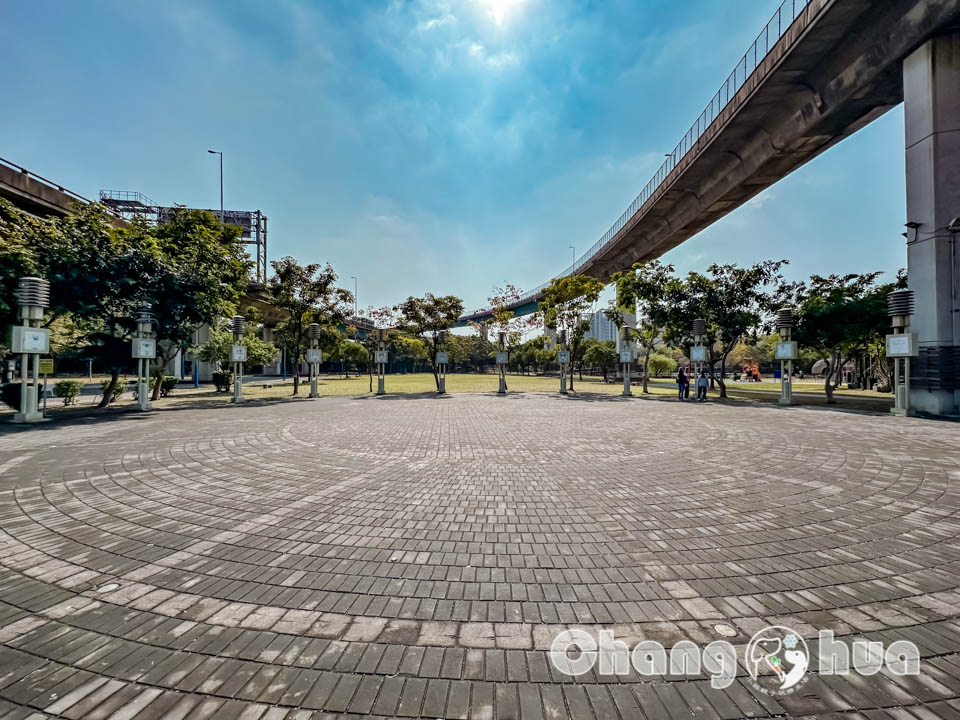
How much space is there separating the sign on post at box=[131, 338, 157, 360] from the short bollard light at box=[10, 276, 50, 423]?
7.68 ft

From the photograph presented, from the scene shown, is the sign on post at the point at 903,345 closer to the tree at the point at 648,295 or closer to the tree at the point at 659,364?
the tree at the point at 648,295

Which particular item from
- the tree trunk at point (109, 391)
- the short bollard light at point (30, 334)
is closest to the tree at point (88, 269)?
the tree trunk at point (109, 391)

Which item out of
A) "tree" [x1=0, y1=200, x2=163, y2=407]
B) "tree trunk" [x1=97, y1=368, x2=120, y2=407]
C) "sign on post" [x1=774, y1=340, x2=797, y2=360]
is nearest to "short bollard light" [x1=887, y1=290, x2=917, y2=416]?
"sign on post" [x1=774, y1=340, x2=797, y2=360]

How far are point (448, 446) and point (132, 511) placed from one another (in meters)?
5.41

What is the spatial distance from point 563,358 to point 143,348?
20.6 m

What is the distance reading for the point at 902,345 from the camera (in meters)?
Answer: 13.6

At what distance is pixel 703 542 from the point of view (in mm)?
4039

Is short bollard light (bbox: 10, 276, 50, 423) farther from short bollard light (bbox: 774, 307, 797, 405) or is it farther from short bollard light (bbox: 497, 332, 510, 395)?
short bollard light (bbox: 774, 307, 797, 405)

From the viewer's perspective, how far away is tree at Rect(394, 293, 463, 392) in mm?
25672

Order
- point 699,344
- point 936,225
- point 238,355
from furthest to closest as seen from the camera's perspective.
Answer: point 699,344
point 238,355
point 936,225

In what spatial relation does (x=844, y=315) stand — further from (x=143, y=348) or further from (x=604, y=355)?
(x=143, y=348)

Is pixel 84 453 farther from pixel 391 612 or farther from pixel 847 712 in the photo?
pixel 847 712

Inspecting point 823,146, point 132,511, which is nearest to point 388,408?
point 132,511

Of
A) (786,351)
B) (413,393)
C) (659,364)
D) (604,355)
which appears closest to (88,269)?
(413,393)
